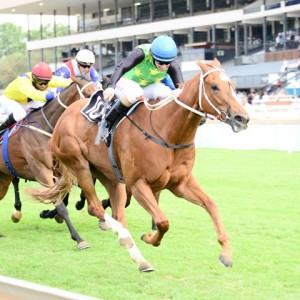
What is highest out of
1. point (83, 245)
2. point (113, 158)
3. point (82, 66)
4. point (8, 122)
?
point (82, 66)

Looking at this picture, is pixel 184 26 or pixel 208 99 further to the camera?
pixel 184 26

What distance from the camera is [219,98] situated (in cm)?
584

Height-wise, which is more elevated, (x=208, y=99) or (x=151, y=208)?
(x=208, y=99)

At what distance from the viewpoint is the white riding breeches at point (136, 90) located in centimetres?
673

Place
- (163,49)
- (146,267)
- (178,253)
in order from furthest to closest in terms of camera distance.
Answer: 1. (178,253)
2. (163,49)
3. (146,267)

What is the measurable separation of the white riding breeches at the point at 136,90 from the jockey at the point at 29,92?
1842mm

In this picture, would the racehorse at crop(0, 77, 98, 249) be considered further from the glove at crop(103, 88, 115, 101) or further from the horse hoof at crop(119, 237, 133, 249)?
the horse hoof at crop(119, 237, 133, 249)

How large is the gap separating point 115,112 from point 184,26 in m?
38.8

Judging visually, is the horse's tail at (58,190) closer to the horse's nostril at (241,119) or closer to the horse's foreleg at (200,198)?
the horse's foreleg at (200,198)

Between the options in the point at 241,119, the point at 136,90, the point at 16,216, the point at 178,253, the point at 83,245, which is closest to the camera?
the point at 241,119

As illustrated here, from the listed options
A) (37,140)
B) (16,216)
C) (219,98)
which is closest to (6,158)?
(37,140)

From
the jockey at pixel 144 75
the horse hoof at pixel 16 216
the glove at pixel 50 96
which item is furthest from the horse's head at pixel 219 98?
the horse hoof at pixel 16 216

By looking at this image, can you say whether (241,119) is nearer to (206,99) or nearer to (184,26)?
(206,99)

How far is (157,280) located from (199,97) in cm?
150
